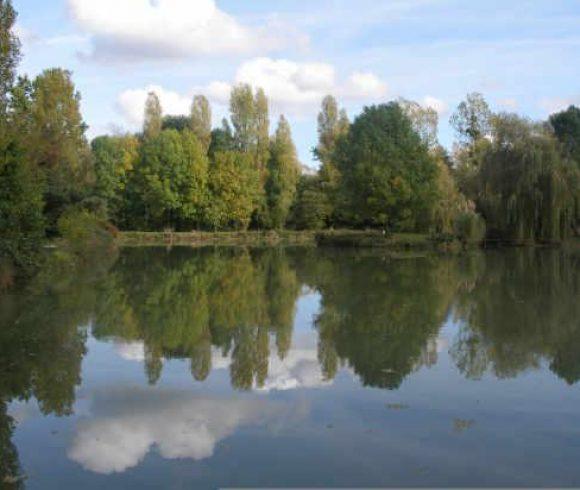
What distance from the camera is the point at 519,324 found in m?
14.0

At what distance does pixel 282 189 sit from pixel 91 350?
182 ft

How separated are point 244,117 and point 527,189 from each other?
32961mm

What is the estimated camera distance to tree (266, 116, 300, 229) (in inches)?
2601

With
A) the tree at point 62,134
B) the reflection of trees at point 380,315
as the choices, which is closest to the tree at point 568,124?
the reflection of trees at point 380,315

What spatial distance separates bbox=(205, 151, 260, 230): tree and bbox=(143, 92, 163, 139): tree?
6530 millimetres

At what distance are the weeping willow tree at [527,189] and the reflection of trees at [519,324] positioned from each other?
55.9 feet

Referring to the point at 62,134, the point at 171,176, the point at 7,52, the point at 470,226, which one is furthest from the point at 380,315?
the point at 171,176

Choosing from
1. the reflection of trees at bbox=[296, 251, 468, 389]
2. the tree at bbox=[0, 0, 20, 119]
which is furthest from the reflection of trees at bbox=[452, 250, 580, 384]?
the tree at bbox=[0, 0, 20, 119]

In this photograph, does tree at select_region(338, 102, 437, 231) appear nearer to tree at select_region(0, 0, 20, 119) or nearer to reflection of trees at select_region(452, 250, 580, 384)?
reflection of trees at select_region(452, 250, 580, 384)

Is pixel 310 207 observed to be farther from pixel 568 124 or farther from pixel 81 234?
pixel 81 234

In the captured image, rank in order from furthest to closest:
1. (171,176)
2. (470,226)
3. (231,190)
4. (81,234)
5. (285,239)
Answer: (231,190), (285,239), (171,176), (470,226), (81,234)

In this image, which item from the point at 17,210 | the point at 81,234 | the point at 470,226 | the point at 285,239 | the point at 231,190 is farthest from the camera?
the point at 231,190

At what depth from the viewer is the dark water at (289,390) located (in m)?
6.08

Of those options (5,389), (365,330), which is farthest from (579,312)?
(5,389)
